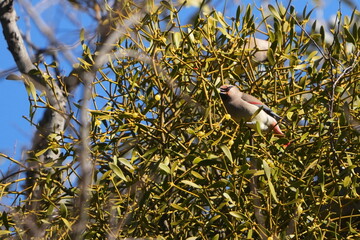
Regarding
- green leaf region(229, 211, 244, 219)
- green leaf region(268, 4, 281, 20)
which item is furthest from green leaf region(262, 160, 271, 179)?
green leaf region(268, 4, 281, 20)

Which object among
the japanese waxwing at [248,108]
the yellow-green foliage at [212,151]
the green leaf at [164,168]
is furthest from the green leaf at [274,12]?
the green leaf at [164,168]

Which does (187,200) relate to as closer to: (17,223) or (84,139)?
(17,223)

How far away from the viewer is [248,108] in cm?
234

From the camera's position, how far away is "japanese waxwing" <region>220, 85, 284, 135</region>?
2.29 meters

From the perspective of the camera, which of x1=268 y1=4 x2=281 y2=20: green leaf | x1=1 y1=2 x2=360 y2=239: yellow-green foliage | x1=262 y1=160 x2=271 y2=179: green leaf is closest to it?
x1=262 y1=160 x2=271 y2=179: green leaf

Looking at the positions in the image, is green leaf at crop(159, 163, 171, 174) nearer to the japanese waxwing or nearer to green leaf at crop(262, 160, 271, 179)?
green leaf at crop(262, 160, 271, 179)

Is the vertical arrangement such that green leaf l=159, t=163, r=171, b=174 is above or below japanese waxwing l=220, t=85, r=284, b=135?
below

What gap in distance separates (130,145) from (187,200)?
0.36 metres

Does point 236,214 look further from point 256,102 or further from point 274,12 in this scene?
point 274,12

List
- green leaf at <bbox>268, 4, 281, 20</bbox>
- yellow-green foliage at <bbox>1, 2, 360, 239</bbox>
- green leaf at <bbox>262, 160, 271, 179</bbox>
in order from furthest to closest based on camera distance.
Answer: green leaf at <bbox>268, 4, 281, 20</bbox>, yellow-green foliage at <bbox>1, 2, 360, 239</bbox>, green leaf at <bbox>262, 160, 271, 179</bbox>

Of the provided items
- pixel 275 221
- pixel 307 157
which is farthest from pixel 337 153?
pixel 275 221

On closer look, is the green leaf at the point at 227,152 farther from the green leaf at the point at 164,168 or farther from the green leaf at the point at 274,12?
the green leaf at the point at 274,12

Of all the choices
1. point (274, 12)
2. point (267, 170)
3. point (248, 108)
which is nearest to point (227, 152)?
point (267, 170)

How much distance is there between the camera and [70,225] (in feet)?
6.84
